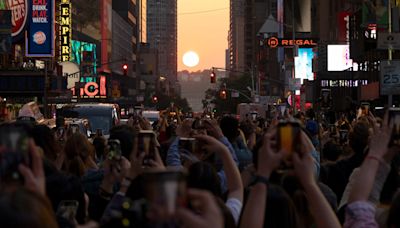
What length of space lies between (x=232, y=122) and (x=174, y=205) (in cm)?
769

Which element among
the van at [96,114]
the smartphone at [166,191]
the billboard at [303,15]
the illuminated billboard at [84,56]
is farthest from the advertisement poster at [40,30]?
the illuminated billboard at [84,56]

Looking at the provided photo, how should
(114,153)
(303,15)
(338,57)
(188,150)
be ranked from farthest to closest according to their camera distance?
(303,15) → (338,57) → (188,150) → (114,153)

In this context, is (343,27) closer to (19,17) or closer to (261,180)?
(19,17)

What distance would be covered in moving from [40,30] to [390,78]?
36411 millimetres

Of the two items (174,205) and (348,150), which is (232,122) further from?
(174,205)

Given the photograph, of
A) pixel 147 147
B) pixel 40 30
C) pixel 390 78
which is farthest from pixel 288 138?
pixel 40 30

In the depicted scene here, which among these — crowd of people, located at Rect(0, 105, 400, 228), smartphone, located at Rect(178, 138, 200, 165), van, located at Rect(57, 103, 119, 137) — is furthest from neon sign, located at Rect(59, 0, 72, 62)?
smartphone, located at Rect(178, 138, 200, 165)

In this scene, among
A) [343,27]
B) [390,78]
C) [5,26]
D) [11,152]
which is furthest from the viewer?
[343,27]

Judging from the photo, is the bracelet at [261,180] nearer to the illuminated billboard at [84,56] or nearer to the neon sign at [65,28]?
the neon sign at [65,28]

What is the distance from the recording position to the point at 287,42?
76.7 meters

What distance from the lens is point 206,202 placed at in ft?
10.0

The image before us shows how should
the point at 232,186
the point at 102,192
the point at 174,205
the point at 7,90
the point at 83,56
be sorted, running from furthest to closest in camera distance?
the point at 83,56, the point at 7,90, the point at 102,192, the point at 232,186, the point at 174,205

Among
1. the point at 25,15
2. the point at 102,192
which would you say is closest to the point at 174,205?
the point at 102,192

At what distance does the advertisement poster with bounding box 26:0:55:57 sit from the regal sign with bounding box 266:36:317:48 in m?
24.4
